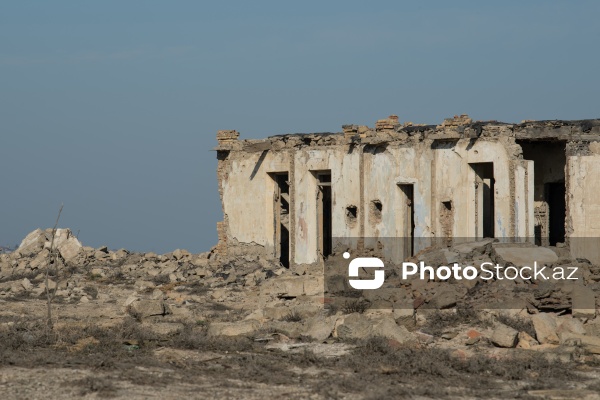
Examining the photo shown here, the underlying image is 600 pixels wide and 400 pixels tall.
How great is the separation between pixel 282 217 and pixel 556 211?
740cm

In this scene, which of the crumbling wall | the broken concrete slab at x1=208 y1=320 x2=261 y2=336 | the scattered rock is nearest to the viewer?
the scattered rock

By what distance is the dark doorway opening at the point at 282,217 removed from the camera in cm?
2725

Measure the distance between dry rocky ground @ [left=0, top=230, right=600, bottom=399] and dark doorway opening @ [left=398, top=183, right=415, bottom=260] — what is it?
441 cm

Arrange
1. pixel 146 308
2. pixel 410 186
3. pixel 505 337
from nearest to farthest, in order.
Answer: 1. pixel 505 337
2. pixel 146 308
3. pixel 410 186

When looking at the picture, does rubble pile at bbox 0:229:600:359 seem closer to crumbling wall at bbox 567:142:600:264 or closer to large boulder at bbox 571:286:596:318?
large boulder at bbox 571:286:596:318

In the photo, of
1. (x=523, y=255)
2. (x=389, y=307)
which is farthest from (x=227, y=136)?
(x=389, y=307)

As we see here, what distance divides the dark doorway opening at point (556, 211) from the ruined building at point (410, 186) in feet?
0.08

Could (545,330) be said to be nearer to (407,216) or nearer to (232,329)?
(232,329)

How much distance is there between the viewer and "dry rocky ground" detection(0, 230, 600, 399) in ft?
38.4

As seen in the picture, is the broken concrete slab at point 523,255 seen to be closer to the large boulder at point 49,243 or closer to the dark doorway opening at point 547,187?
the dark doorway opening at point 547,187

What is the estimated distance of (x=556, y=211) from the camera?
938 inches

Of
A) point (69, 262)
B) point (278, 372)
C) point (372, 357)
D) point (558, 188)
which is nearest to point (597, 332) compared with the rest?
point (372, 357)

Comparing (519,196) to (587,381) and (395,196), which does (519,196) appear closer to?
(395,196)

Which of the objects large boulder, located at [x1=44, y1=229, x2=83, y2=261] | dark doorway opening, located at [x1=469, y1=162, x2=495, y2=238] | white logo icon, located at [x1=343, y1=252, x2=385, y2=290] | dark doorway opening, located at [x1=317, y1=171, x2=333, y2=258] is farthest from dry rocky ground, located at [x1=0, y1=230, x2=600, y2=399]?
large boulder, located at [x1=44, y1=229, x2=83, y2=261]
